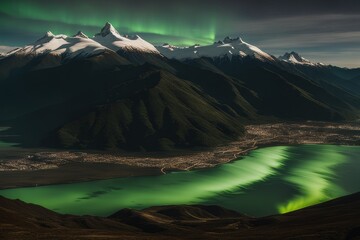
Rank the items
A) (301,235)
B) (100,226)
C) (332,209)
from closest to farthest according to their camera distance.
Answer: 1. (301,235)
2. (100,226)
3. (332,209)

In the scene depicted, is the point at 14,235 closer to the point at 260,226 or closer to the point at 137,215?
the point at 137,215

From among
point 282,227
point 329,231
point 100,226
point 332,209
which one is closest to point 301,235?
point 329,231

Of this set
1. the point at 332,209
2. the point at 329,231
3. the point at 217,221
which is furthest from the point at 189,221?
the point at 329,231

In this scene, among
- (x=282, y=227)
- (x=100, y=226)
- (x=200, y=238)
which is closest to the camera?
(x=200, y=238)

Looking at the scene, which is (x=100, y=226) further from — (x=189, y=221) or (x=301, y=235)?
(x=301, y=235)

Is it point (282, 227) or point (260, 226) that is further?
point (260, 226)

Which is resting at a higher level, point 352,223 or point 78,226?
point 352,223
